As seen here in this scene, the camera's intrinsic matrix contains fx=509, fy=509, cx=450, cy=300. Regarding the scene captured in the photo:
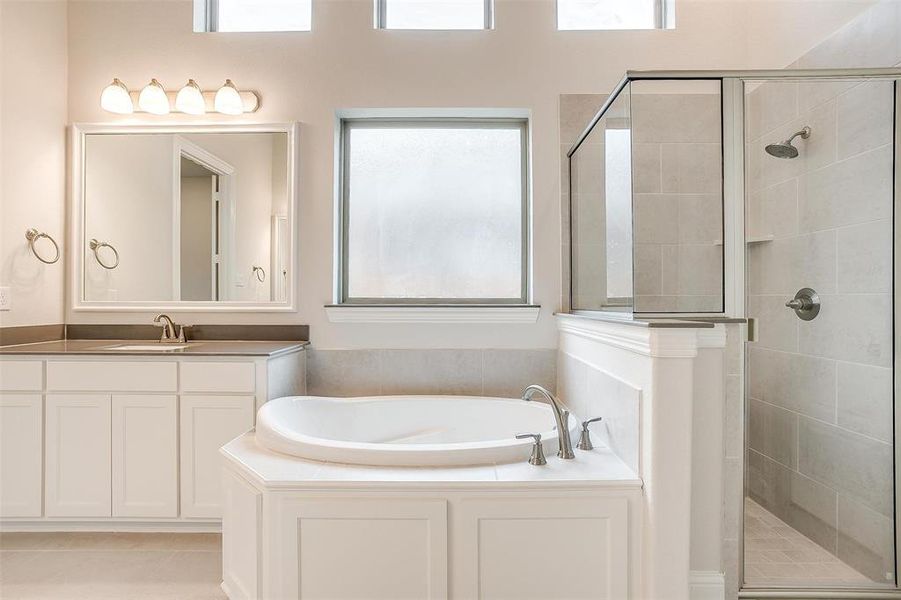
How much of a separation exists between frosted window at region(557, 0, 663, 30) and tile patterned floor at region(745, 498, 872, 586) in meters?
2.50

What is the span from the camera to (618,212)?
1956 mm

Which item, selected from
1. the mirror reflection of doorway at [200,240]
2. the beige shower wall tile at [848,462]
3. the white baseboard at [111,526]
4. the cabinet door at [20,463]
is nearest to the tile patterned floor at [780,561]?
the beige shower wall tile at [848,462]

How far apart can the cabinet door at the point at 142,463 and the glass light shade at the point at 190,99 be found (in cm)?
150

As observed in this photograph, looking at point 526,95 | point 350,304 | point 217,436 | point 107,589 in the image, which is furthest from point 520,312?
point 107,589

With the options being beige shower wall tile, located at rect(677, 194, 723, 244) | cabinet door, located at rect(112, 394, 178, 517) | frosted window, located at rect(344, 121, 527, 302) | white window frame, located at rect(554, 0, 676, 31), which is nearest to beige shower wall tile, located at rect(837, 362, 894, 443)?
beige shower wall tile, located at rect(677, 194, 723, 244)

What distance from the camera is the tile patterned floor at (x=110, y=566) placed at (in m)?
1.84

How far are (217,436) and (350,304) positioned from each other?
Answer: 96cm

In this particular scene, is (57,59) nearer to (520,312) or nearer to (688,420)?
(520,312)

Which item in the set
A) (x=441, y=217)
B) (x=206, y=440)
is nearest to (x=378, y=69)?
(x=441, y=217)

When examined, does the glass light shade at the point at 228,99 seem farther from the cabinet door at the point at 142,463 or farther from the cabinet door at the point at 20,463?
the cabinet door at the point at 20,463

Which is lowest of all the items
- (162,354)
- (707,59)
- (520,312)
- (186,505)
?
(186,505)

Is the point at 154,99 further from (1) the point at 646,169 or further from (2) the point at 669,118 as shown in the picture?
(2) the point at 669,118

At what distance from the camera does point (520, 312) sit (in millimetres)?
2717

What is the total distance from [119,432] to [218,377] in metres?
0.48
